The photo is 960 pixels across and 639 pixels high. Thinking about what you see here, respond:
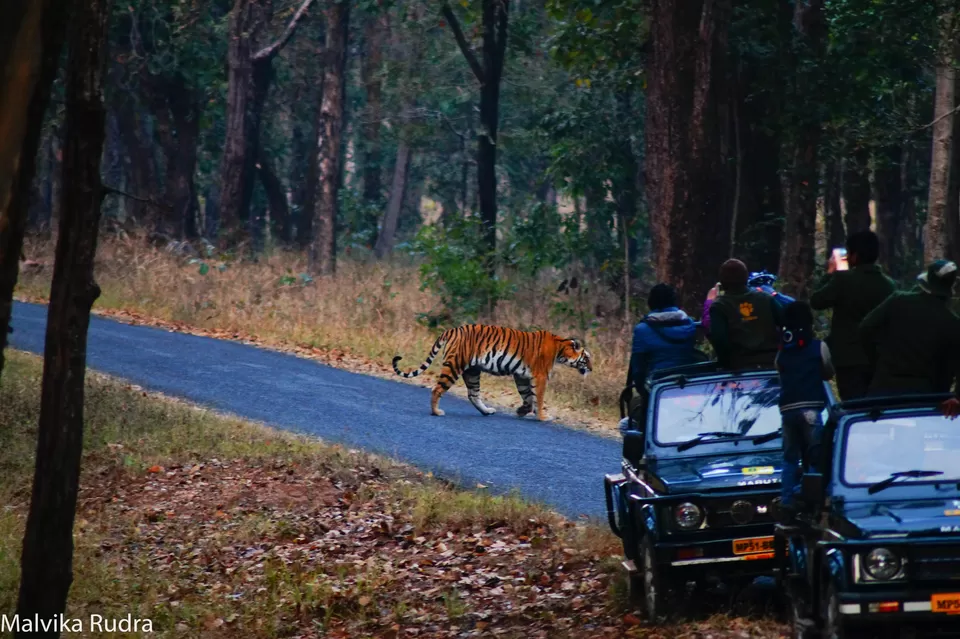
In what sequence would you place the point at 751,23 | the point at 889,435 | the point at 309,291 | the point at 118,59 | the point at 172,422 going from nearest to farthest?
the point at 889,435 < the point at 172,422 < the point at 751,23 < the point at 309,291 < the point at 118,59

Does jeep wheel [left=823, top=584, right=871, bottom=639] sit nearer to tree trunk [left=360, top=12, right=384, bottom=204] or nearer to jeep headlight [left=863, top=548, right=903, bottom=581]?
jeep headlight [left=863, top=548, right=903, bottom=581]

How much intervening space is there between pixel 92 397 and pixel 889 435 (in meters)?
12.5

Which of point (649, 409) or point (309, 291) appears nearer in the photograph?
point (649, 409)

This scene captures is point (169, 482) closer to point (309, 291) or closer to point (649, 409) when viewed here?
point (649, 409)

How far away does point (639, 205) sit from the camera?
40594 millimetres

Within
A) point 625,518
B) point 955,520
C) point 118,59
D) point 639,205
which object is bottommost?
point 625,518

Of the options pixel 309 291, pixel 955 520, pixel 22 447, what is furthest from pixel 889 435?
pixel 309 291

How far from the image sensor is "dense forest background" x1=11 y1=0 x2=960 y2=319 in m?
19.9

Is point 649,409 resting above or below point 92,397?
above

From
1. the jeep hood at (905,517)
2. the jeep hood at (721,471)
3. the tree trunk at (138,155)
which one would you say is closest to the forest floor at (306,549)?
the jeep hood at (721,471)

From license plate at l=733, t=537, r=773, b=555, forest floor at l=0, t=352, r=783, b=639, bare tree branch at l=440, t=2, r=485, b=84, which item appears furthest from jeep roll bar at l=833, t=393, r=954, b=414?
bare tree branch at l=440, t=2, r=485, b=84

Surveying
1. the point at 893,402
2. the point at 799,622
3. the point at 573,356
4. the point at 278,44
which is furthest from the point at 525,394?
the point at 278,44

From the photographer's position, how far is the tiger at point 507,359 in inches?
727

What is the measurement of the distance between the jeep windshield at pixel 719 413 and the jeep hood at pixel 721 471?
155mm
